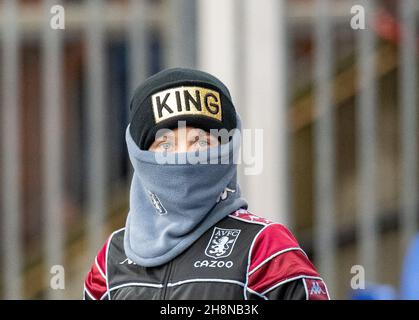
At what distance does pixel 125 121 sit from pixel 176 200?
1.59 m

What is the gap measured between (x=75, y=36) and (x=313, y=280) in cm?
174

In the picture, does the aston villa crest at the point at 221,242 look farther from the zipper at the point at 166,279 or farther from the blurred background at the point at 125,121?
the blurred background at the point at 125,121

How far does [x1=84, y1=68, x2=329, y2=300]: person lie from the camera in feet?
4.26

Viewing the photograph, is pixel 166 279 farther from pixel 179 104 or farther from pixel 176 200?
pixel 179 104

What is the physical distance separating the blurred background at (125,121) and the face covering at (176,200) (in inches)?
53.5

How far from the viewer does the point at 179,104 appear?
1357 millimetres

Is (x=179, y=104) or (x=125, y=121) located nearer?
(x=179, y=104)

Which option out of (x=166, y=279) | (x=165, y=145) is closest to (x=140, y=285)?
(x=166, y=279)

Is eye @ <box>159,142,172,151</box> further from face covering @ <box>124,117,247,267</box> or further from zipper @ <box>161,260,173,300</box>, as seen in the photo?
zipper @ <box>161,260,173,300</box>

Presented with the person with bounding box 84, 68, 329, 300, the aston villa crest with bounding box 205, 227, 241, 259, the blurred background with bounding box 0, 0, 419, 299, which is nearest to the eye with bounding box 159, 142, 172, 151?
the person with bounding box 84, 68, 329, 300

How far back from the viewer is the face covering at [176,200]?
1.34 m

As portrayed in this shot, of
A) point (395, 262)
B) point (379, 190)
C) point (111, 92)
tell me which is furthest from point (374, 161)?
point (111, 92)

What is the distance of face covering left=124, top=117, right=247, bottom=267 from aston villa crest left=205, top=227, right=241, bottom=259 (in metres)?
0.02

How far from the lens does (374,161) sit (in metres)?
2.83
